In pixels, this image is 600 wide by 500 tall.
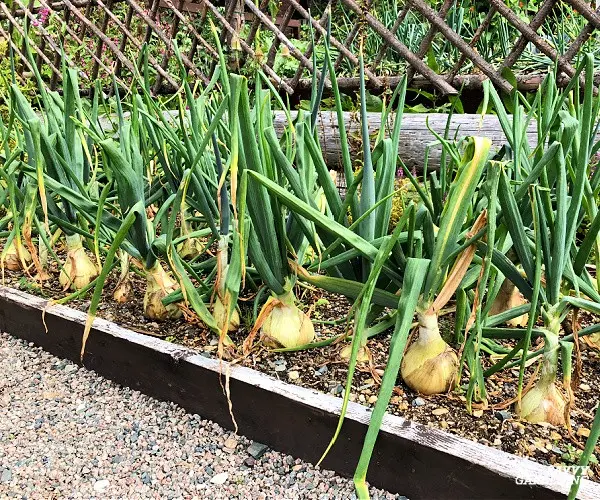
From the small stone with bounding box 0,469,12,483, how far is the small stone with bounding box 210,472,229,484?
0.39 metres

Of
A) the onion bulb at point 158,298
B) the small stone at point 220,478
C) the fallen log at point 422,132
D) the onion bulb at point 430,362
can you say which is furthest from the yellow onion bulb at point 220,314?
the fallen log at point 422,132

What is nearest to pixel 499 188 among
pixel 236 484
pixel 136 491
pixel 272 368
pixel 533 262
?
pixel 533 262

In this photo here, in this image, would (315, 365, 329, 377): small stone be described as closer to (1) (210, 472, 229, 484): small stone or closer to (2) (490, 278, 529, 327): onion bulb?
(1) (210, 472, 229, 484): small stone

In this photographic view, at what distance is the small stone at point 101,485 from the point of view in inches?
41.9

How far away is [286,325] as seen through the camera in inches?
45.3

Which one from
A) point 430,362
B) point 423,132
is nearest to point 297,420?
point 430,362

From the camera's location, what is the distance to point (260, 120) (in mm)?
1025

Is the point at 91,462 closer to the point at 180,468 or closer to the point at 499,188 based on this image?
the point at 180,468

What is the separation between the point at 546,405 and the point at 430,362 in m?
0.19

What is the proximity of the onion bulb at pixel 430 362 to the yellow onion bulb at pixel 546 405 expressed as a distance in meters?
0.12

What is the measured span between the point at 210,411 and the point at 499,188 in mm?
723

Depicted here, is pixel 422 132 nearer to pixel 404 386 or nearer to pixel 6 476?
pixel 404 386

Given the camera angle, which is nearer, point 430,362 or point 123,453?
point 430,362

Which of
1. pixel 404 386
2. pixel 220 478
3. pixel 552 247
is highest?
pixel 552 247
